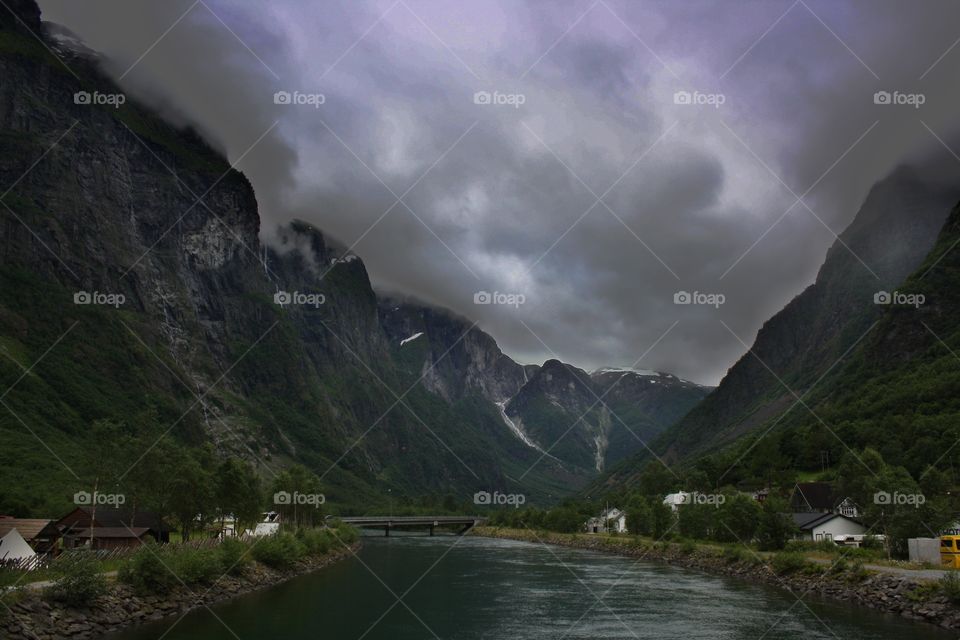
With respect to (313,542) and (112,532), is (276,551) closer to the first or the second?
(112,532)

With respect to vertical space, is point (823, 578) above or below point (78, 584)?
below

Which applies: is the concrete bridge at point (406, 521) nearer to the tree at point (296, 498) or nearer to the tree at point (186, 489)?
the tree at point (296, 498)

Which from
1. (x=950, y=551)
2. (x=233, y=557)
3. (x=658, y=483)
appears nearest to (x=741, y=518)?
(x=950, y=551)

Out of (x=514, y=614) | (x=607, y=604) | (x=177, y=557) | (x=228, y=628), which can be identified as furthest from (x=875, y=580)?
(x=177, y=557)

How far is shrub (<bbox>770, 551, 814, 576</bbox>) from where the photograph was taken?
58.5 meters

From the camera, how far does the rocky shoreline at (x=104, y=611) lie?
31.5 m

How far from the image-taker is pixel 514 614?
46719 mm

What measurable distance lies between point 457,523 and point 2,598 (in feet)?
555

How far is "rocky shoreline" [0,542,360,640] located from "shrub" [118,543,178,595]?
0.51m

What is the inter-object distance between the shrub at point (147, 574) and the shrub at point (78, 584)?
5.14 metres

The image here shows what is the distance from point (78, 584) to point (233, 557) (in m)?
19.9

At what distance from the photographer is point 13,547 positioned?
139ft

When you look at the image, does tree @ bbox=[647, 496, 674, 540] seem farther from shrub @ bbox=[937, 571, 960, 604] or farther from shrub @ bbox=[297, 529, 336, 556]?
shrub @ bbox=[937, 571, 960, 604]

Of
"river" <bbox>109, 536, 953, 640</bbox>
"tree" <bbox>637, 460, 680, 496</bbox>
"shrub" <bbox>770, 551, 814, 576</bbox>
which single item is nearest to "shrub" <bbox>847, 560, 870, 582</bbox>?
"river" <bbox>109, 536, 953, 640</bbox>
